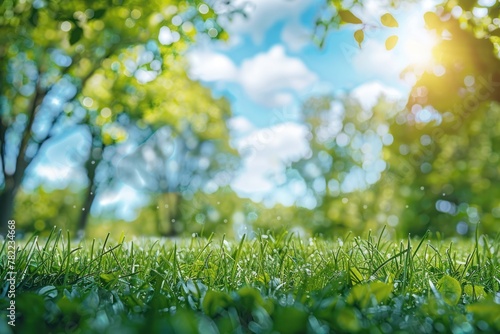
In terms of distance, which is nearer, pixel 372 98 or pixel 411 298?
pixel 411 298

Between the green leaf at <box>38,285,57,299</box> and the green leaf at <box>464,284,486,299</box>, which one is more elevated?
the green leaf at <box>38,285,57,299</box>

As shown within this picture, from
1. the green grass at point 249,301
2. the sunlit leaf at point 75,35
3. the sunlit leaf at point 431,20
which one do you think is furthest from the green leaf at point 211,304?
the sunlit leaf at point 75,35

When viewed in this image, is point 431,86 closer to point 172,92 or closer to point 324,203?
Result: point 172,92

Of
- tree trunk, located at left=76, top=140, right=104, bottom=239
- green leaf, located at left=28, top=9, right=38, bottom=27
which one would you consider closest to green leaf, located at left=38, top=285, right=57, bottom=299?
green leaf, located at left=28, top=9, right=38, bottom=27

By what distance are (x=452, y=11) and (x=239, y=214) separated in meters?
33.8

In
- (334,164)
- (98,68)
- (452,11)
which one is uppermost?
(452,11)

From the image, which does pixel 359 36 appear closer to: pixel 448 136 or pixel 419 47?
pixel 419 47

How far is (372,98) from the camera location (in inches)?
1173

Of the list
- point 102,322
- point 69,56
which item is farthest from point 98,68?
point 102,322

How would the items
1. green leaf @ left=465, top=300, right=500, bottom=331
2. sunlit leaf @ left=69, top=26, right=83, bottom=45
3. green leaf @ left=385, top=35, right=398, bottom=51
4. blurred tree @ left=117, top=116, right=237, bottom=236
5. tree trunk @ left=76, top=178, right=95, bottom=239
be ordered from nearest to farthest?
green leaf @ left=465, top=300, right=500, bottom=331, green leaf @ left=385, top=35, right=398, bottom=51, sunlit leaf @ left=69, top=26, right=83, bottom=45, tree trunk @ left=76, top=178, right=95, bottom=239, blurred tree @ left=117, top=116, right=237, bottom=236

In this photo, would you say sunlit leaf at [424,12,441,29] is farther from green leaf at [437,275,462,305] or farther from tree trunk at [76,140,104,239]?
tree trunk at [76,140,104,239]

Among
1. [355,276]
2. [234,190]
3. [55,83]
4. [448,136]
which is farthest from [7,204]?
[234,190]

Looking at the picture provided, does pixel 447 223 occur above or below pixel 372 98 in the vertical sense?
below

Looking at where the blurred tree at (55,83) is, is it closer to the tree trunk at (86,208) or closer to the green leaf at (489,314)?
the tree trunk at (86,208)
